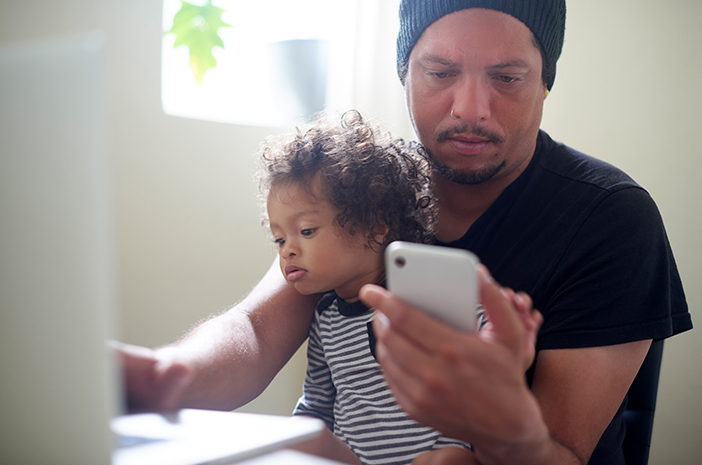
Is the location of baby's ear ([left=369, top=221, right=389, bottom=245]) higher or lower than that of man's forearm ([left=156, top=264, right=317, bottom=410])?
higher

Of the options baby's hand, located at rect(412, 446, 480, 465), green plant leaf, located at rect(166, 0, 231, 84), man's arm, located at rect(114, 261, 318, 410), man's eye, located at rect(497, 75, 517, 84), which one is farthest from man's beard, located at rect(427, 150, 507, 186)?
green plant leaf, located at rect(166, 0, 231, 84)

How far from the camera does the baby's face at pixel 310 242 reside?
3.10 ft

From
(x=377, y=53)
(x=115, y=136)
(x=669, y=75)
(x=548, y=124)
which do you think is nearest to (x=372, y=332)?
(x=115, y=136)

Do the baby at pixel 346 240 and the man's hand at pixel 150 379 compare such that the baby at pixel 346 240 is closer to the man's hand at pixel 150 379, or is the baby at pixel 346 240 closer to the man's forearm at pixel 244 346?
the man's forearm at pixel 244 346

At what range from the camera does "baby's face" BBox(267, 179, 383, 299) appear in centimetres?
94

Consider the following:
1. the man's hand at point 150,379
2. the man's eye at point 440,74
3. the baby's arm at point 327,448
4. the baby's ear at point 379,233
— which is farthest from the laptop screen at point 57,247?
the man's eye at point 440,74

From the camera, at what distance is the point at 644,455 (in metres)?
0.93

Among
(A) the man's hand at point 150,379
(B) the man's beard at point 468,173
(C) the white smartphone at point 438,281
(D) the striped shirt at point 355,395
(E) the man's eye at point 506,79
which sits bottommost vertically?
(D) the striped shirt at point 355,395

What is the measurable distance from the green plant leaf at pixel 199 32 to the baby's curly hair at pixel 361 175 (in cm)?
59

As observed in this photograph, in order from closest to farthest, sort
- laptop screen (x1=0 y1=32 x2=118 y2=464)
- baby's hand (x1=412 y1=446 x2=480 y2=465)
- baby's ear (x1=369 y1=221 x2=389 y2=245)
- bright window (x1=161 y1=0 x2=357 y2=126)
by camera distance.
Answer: laptop screen (x1=0 y1=32 x2=118 y2=464)
baby's hand (x1=412 y1=446 x2=480 y2=465)
baby's ear (x1=369 y1=221 x2=389 y2=245)
bright window (x1=161 y1=0 x2=357 y2=126)

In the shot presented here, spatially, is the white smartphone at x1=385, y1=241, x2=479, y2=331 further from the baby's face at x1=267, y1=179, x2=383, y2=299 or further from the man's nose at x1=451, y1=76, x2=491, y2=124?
the man's nose at x1=451, y1=76, x2=491, y2=124

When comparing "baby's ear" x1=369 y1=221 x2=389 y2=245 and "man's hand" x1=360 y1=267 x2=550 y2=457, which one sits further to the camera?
"baby's ear" x1=369 y1=221 x2=389 y2=245

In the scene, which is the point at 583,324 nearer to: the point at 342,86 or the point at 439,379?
the point at 439,379

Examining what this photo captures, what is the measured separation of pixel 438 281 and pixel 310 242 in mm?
511
